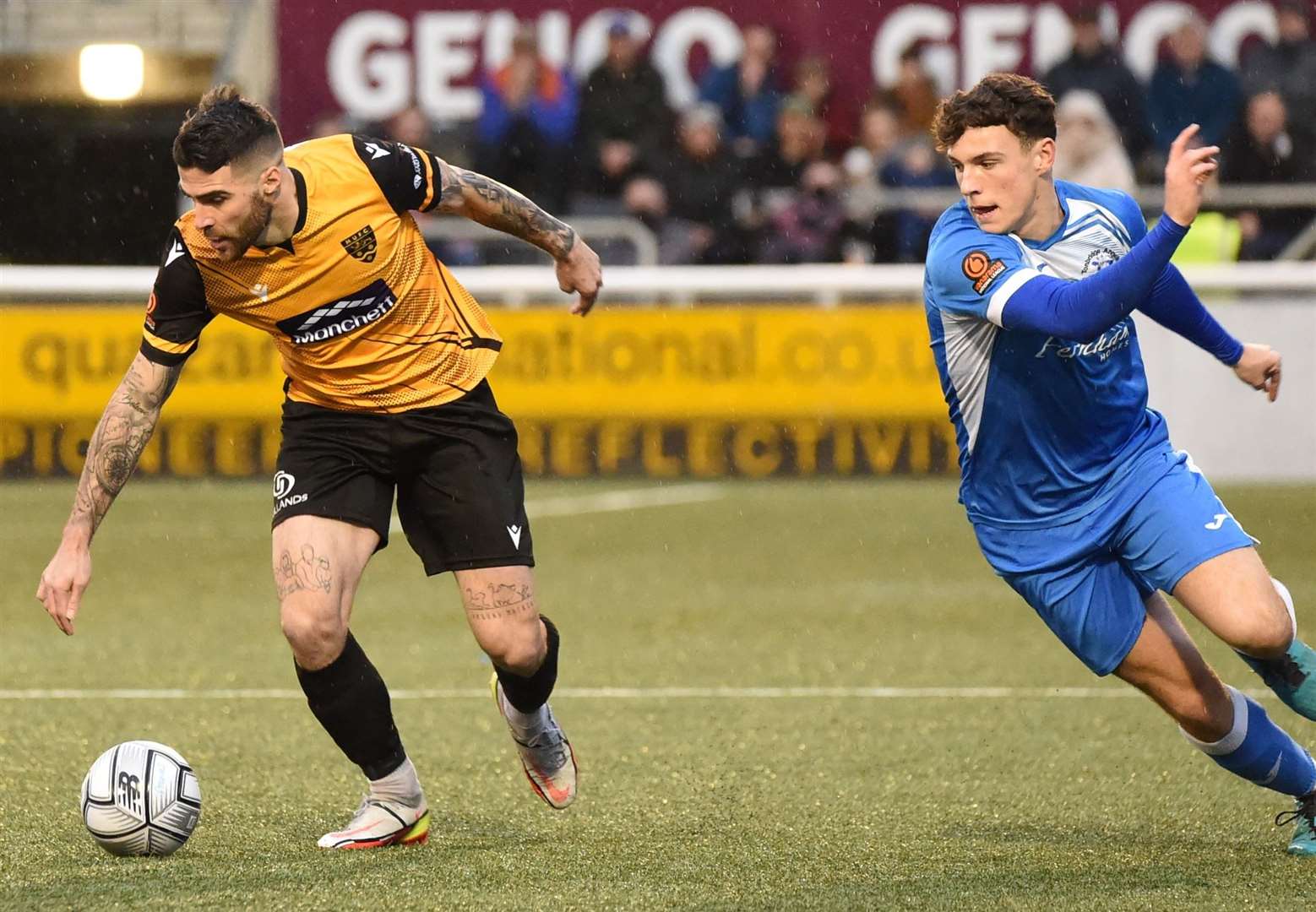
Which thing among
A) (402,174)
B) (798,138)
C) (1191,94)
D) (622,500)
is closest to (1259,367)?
(402,174)

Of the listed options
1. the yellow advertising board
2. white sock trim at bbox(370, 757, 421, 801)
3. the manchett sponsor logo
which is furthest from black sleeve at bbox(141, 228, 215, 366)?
the yellow advertising board

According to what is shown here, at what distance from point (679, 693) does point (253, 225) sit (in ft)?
10.00

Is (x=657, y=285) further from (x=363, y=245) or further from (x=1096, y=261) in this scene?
(x=1096, y=261)

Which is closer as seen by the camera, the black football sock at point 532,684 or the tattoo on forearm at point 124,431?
the tattoo on forearm at point 124,431

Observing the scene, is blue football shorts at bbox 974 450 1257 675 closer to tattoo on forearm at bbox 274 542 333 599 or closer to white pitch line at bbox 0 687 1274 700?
Result: tattoo on forearm at bbox 274 542 333 599

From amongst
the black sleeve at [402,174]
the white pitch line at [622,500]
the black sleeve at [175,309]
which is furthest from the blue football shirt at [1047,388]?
the white pitch line at [622,500]

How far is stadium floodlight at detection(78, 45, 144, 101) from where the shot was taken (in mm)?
17703

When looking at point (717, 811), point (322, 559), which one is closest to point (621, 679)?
point (717, 811)

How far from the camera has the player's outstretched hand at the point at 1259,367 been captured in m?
5.13

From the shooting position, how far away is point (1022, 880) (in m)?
4.74

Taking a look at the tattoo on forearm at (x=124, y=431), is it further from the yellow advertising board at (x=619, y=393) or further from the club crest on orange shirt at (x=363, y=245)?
the yellow advertising board at (x=619, y=393)

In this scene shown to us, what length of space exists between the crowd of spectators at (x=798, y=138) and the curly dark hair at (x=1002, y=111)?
9739 mm

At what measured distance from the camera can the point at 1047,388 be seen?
4.87 m

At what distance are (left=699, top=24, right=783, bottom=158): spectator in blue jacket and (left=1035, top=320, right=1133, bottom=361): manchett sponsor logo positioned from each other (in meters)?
11.0
